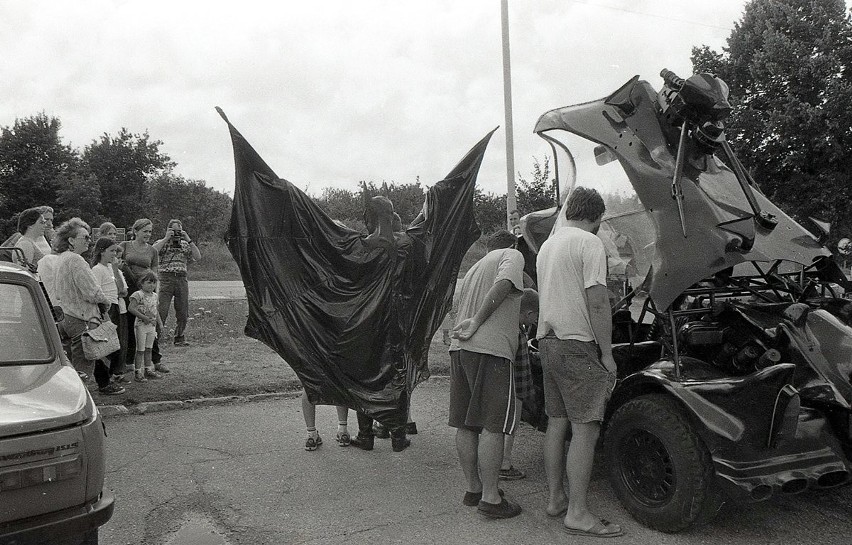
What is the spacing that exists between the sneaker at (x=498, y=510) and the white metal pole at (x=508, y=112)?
776 cm

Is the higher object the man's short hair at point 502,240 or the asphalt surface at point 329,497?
the man's short hair at point 502,240

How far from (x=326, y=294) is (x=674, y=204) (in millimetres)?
2719

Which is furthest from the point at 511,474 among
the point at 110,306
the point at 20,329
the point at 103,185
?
the point at 103,185

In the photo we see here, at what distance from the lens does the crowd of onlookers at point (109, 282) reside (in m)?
5.95

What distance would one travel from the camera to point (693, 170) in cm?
420

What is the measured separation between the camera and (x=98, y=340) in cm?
602

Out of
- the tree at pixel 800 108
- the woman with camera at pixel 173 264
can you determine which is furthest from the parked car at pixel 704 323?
the tree at pixel 800 108

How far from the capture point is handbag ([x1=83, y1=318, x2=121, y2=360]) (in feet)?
19.6

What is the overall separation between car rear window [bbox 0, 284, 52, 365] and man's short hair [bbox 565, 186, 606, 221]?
3123 mm

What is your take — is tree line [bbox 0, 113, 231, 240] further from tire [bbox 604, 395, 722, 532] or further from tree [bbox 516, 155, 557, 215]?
tire [bbox 604, 395, 722, 532]

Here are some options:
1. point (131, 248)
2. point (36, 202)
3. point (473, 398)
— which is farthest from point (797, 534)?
point (36, 202)

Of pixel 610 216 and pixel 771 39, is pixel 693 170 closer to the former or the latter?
pixel 610 216

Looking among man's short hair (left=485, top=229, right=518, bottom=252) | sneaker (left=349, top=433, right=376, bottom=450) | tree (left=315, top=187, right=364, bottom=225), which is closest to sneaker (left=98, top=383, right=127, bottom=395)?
sneaker (left=349, top=433, right=376, bottom=450)

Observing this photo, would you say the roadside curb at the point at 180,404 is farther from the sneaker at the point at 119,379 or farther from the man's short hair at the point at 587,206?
the man's short hair at the point at 587,206
